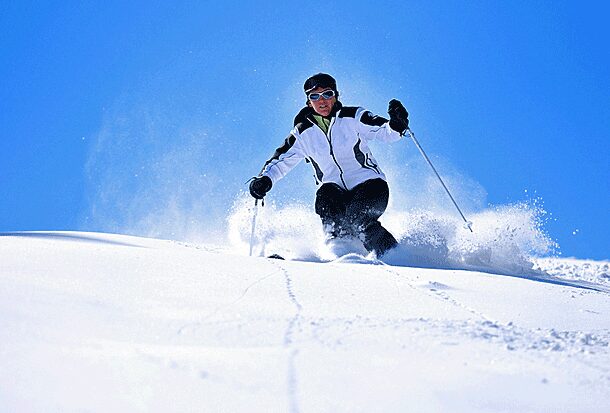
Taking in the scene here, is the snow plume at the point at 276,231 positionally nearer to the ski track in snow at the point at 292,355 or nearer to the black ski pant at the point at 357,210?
the black ski pant at the point at 357,210

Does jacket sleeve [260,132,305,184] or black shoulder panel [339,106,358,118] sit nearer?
black shoulder panel [339,106,358,118]

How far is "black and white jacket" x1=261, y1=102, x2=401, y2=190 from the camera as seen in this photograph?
6.18m

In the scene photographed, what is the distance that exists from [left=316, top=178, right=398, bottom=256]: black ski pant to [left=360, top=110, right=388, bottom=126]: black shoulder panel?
0.54 m

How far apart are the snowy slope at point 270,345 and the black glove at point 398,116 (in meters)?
3.08

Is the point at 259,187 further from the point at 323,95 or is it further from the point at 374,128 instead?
the point at 374,128

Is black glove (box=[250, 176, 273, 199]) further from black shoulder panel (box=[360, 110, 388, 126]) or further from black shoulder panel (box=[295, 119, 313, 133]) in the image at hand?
black shoulder panel (box=[360, 110, 388, 126])

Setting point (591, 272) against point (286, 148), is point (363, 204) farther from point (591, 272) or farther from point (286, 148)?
point (591, 272)

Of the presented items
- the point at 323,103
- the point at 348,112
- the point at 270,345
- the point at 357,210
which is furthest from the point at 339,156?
the point at 270,345

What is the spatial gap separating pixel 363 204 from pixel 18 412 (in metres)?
4.91

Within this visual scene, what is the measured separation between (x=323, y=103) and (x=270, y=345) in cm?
466

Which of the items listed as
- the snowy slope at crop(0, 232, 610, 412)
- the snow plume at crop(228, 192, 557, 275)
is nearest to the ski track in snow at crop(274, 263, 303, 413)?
the snowy slope at crop(0, 232, 610, 412)

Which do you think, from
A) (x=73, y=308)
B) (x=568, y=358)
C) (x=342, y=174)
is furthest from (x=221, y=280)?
(x=342, y=174)

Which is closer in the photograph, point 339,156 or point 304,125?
point 339,156

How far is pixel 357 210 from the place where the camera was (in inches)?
232
